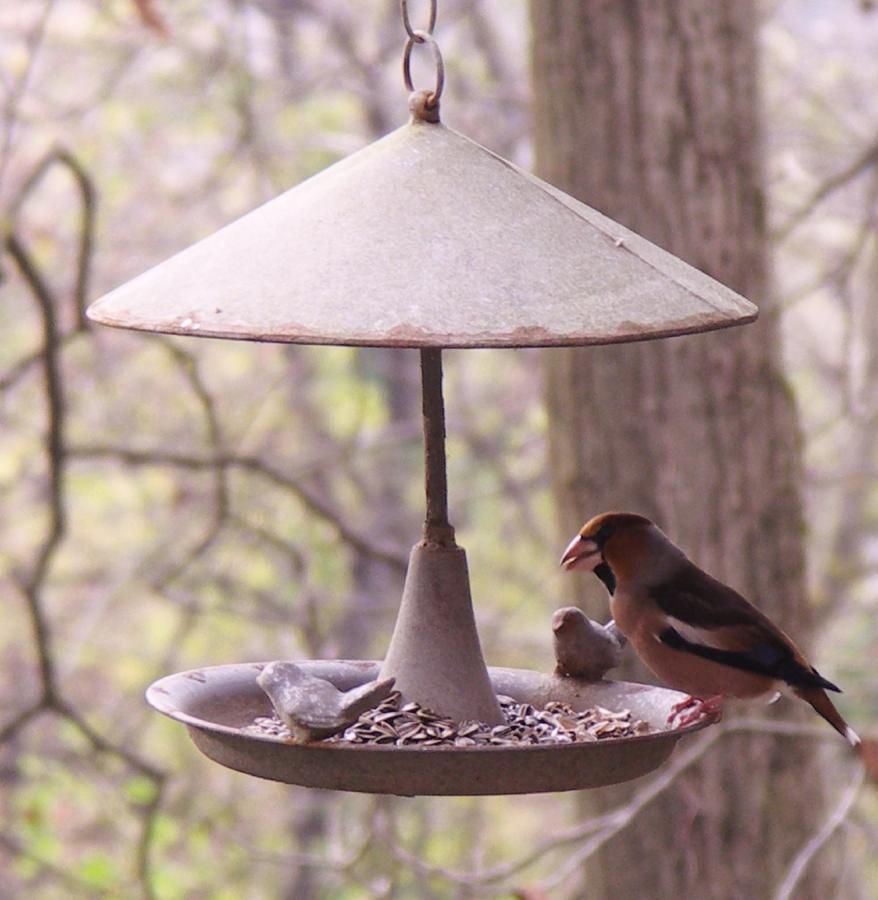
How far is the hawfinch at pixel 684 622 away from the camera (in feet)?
10.6

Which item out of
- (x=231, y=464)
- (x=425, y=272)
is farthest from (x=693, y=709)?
(x=231, y=464)

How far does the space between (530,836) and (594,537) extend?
8.78 meters

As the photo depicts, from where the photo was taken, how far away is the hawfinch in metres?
3.24

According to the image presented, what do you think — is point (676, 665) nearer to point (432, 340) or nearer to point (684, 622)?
point (684, 622)

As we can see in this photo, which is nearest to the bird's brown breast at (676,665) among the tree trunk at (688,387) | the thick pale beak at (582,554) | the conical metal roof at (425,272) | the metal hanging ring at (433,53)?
→ the thick pale beak at (582,554)

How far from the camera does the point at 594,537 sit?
3342 mm

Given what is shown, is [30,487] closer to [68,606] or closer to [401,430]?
[68,606]

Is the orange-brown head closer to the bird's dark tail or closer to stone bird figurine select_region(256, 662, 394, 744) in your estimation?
the bird's dark tail

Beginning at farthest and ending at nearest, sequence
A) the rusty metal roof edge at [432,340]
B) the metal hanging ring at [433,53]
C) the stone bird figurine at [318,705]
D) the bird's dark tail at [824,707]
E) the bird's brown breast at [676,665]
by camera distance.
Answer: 1. the bird's dark tail at [824,707]
2. the bird's brown breast at [676,665]
3. the metal hanging ring at [433,53]
4. the stone bird figurine at [318,705]
5. the rusty metal roof edge at [432,340]

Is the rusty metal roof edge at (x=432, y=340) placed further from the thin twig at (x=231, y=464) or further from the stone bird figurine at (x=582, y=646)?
the thin twig at (x=231, y=464)

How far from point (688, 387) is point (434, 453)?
218 centimetres

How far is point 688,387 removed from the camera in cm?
506

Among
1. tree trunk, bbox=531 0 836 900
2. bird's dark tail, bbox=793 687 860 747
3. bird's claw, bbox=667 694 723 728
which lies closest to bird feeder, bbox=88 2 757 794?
bird's claw, bbox=667 694 723 728

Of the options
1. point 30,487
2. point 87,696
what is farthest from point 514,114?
point 87,696
